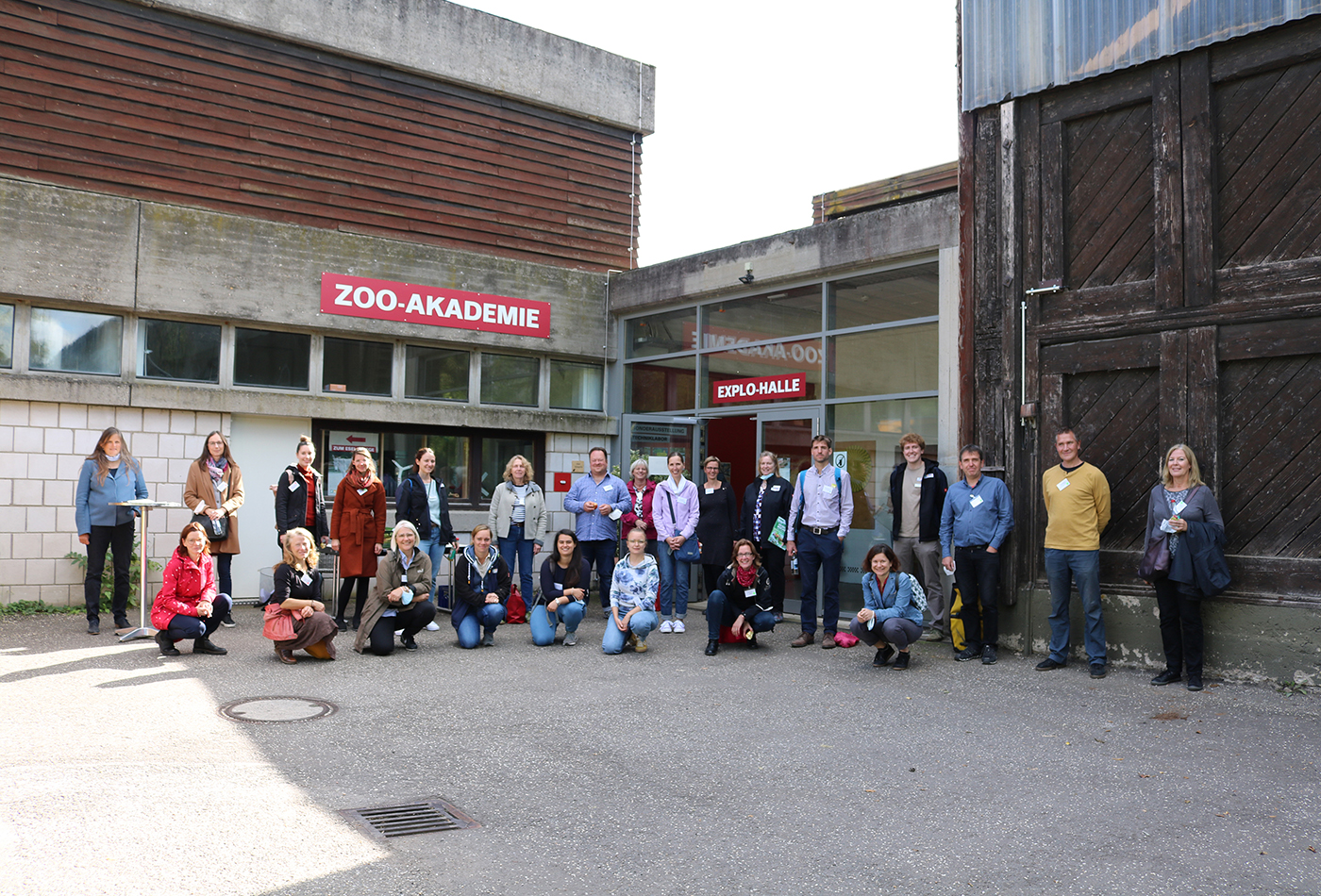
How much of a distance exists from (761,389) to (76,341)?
771 centimetres

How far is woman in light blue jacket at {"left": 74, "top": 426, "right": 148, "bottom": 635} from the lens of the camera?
9109 mm

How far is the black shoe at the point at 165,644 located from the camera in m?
8.22

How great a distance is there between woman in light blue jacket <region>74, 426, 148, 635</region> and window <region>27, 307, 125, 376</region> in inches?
81.3

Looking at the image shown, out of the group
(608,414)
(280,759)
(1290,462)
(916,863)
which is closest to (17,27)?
(608,414)

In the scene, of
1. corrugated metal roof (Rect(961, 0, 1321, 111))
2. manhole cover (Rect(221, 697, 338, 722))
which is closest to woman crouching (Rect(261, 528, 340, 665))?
manhole cover (Rect(221, 697, 338, 722))

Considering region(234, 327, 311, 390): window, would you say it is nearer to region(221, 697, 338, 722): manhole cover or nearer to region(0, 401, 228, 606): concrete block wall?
region(0, 401, 228, 606): concrete block wall

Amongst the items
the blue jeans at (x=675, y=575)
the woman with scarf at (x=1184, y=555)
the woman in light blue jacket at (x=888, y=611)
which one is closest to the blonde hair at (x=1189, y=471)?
the woman with scarf at (x=1184, y=555)

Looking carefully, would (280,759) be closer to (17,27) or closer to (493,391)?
(493,391)

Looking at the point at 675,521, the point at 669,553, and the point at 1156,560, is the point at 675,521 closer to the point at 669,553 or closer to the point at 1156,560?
the point at 669,553

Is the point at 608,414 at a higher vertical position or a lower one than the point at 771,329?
lower

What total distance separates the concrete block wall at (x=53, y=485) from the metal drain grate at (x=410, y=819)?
7.58 m

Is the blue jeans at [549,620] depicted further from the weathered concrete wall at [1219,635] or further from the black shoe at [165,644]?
the weathered concrete wall at [1219,635]

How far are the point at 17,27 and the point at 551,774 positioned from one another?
1026cm

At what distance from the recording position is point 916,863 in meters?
4.07
